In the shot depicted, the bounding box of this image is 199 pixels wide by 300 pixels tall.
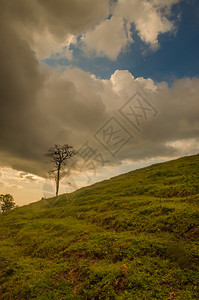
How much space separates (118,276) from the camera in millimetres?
9086

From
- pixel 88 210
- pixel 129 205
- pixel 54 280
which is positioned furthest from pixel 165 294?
pixel 88 210

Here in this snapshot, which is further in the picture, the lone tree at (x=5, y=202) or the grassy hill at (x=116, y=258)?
the lone tree at (x=5, y=202)

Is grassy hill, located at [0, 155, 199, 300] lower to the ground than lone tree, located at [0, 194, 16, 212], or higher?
lower

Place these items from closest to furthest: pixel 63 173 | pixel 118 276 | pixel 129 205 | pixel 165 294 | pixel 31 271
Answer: pixel 165 294
pixel 118 276
pixel 31 271
pixel 129 205
pixel 63 173

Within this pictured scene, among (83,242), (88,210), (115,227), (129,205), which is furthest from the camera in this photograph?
(88,210)

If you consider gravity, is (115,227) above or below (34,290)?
above

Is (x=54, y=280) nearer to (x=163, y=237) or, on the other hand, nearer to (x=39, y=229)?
(x=163, y=237)

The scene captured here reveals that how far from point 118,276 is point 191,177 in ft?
55.0

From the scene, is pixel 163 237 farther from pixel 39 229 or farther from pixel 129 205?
pixel 39 229

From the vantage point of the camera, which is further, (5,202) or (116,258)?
(5,202)

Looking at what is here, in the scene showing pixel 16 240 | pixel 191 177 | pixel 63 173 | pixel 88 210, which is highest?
pixel 63 173

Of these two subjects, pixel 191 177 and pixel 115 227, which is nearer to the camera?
pixel 115 227

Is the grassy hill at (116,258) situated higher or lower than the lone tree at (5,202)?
lower

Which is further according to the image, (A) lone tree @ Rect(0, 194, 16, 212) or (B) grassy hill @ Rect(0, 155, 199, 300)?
(A) lone tree @ Rect(0, 194, 16, 212)
